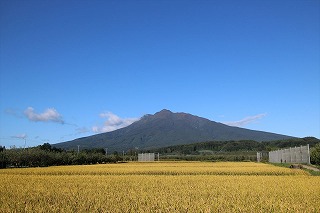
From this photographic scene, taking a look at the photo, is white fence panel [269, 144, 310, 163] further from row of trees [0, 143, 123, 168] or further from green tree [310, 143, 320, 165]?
row of trees [0, 143, 123, 168]

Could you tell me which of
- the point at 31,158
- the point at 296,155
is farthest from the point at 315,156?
the point at 31,158

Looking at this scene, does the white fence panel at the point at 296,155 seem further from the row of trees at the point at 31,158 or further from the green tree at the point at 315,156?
the row of trees at the point at 31,158

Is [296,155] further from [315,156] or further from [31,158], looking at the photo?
[31,158]

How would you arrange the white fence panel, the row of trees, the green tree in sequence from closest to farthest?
the green tree < the white fence panel < the row of trees

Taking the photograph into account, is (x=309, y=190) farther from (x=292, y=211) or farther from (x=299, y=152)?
(x=299, y=152)

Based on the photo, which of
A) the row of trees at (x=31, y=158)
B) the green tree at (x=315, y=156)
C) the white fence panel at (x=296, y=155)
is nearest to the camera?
the green tree at (x=315, y=156)

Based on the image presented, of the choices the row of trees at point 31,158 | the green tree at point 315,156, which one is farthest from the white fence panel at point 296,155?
the row of trees at point 31,158

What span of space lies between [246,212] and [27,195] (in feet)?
25.4

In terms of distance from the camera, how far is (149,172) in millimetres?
27203

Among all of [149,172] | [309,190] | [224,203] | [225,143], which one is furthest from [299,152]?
[225,143]

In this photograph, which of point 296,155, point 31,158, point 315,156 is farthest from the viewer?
point 31,158

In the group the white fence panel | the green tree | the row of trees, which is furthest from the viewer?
the row of trees

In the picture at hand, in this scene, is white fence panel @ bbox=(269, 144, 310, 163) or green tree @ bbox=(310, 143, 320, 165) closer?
green tree @ bbox=(310, 143, 320, 165)

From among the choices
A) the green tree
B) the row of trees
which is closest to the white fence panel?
the green tree
